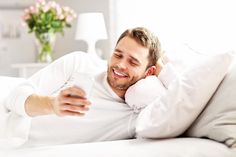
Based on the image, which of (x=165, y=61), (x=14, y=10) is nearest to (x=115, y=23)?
(x=14, y=10)

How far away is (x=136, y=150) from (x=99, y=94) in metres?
0.49

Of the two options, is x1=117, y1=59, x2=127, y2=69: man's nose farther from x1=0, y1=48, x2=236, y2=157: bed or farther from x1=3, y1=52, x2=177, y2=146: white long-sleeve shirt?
x1=0, y1=48, x2=236, y2=157: bed

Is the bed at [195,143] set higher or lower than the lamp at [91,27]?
higher

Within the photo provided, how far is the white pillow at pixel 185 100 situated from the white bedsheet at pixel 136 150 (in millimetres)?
71

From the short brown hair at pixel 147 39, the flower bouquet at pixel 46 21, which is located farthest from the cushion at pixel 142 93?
the flower bouquet at pixel 46 21

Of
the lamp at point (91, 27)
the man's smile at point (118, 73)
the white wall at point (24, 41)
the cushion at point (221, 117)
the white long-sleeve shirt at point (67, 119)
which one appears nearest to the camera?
the cushion at point (221, 117)

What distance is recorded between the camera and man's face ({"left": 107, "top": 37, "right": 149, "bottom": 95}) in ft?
5.65

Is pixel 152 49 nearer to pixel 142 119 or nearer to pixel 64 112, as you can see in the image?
pixel 142 119

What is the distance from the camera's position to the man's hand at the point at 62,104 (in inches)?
52.5

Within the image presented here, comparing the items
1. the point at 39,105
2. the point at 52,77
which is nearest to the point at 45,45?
the point at 52,77

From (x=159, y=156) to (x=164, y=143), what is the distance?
94 mm

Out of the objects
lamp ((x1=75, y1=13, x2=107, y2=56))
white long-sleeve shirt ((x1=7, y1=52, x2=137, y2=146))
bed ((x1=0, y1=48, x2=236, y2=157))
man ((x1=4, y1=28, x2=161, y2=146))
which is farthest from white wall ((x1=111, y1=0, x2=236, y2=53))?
bed ((x1=0, y1=48, x2=236, y2=157))

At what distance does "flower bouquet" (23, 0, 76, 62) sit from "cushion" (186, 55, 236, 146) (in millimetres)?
2754

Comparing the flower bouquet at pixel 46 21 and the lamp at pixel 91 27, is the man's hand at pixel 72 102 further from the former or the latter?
the flower bouquet at pixel 46 21
